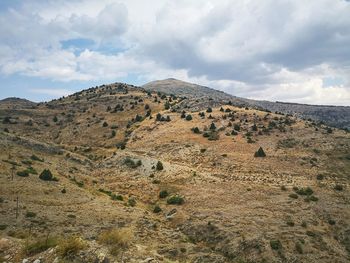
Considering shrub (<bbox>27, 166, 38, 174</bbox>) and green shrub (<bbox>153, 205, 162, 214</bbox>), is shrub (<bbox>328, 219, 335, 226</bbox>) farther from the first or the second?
shrub (<bbox>27, 166, 38, 174</bbox>)

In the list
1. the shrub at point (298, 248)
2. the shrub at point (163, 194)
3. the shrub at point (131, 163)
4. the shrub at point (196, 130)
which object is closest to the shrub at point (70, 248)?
the shrub at point (298, 248)

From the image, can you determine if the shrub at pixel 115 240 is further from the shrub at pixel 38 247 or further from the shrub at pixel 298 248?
the shrub at pixel 298 248

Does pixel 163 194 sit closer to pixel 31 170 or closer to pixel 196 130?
pixel 31 170

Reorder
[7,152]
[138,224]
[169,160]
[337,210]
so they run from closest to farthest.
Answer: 1. [138,224]
2. [337,210]
3. [7,152]
4. [169,160]

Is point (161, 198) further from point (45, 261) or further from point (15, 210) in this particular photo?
point (45, 261)

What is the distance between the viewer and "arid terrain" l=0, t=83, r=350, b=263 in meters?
27.8

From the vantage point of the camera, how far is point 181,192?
4594cm

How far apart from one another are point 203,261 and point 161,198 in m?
18.2

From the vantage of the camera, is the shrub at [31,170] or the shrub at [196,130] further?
the shrub at [196,130]

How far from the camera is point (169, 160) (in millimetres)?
66750

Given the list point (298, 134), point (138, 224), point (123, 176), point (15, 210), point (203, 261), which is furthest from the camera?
point (298, 134)

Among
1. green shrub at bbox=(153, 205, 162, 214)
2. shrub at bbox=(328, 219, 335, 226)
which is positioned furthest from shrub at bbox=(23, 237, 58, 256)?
shrub at bbox=(328, 219, 335, 226)

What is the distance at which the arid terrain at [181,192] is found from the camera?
27812 mm

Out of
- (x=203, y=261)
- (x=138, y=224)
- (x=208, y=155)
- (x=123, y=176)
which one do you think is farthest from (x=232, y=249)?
(x=208, y=155)
